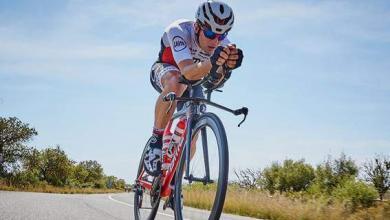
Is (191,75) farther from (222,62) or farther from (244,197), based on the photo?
(244,197)

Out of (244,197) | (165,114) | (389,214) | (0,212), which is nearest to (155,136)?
(165,114)

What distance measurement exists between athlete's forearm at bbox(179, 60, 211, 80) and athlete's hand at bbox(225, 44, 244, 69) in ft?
0.97

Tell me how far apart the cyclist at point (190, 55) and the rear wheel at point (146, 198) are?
0.55ft

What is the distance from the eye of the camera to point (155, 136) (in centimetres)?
511

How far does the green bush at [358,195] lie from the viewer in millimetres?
11039

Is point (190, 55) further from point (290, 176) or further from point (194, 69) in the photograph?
point (290, 176)

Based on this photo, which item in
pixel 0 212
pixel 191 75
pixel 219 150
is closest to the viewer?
pixel 219 150

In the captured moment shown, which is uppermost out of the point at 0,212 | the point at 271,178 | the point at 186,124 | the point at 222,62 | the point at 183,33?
the point at 271,178

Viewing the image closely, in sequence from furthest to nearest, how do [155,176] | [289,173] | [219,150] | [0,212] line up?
1. [289,173]
2. [0,212]
3. [155,176]
4. [219,150]

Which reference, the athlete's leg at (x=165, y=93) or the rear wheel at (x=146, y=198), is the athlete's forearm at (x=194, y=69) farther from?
the rear wheel at (x=146, y=198)

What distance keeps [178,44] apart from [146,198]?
2.02 m

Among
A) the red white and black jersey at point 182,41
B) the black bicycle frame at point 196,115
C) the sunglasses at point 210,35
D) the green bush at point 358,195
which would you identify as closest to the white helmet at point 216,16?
the sunglasses at point 210,35

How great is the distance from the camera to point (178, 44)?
4414 millimetres

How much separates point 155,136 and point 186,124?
3.12 ft
